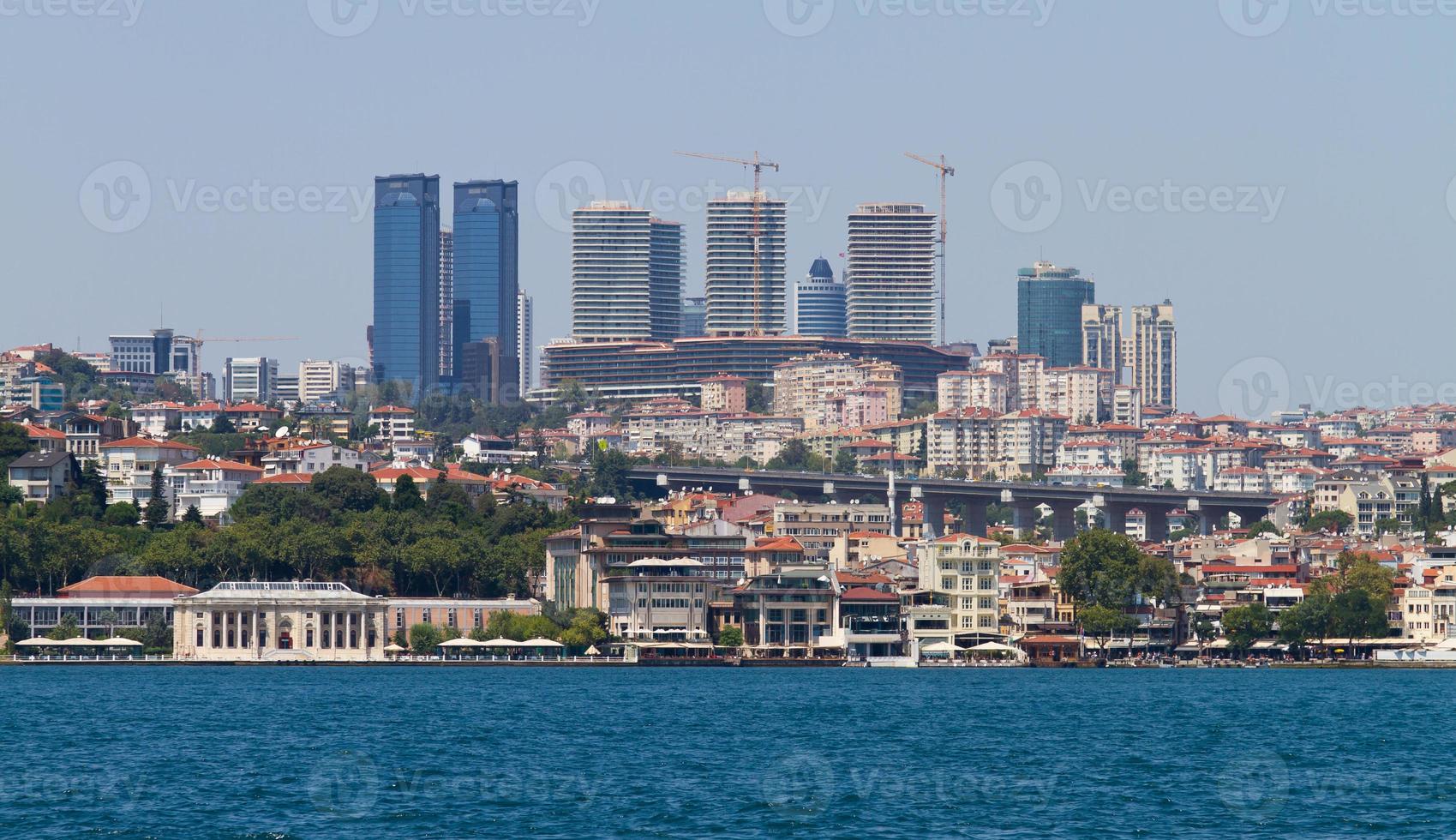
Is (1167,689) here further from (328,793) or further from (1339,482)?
(1339,482)

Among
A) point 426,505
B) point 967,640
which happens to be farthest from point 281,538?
point 967,640

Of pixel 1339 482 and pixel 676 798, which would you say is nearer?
pixel 676 798

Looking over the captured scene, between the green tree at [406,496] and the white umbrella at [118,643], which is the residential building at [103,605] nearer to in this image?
the white umbrella at [118,643]

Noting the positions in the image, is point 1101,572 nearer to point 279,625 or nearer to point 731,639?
point 731,639

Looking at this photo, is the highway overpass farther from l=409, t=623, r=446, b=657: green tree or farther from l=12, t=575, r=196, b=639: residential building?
l=12, t=575, r=196, b=639: residential building

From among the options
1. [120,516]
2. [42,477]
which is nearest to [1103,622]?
[120,516]

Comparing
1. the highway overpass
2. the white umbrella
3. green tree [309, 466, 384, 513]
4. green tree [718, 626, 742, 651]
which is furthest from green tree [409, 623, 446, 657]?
the highway overpass
